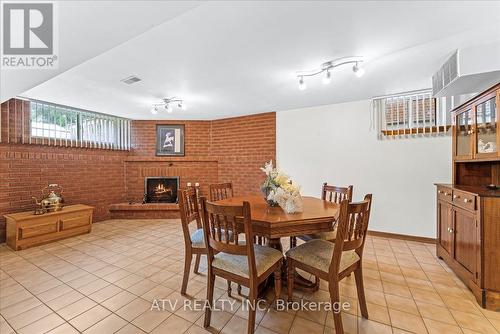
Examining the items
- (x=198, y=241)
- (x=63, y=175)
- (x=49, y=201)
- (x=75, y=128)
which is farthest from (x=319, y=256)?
(x=75, y=128)

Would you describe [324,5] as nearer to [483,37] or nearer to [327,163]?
[483,37]

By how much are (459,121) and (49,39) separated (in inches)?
159

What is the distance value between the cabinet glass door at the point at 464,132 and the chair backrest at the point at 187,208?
3012 millimetres

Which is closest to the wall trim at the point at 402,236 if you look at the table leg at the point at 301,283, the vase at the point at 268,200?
the table leg at the point at 301,283

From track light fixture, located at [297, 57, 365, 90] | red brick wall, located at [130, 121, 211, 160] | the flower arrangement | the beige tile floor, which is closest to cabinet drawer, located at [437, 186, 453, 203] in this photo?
the beige tile floor

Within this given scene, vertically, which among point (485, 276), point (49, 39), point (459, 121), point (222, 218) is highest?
point (49, 39)

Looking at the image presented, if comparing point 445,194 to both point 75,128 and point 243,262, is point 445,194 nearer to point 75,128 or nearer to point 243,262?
point 243,262

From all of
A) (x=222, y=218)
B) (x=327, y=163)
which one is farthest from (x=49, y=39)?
(x=327, y=163)

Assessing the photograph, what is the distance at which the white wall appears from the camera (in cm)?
312

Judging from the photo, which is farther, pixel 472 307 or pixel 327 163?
pixel 327 163

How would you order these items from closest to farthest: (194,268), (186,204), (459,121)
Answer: (186,204) < (194,268) < (459,121)

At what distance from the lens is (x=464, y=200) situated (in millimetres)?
2023

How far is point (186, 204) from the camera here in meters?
2.06

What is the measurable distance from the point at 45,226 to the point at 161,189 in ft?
6.69
